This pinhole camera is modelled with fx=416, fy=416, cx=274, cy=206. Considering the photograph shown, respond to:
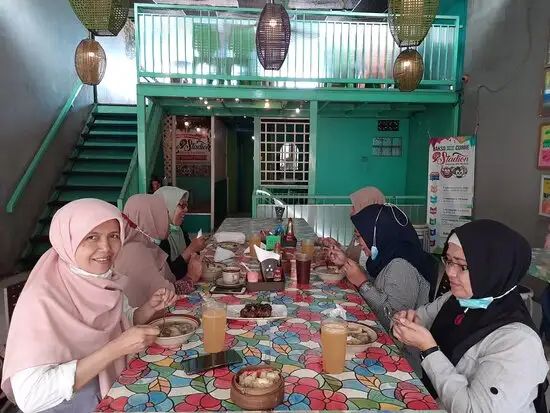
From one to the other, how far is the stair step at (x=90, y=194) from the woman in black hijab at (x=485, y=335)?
6.02m

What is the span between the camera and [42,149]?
6.13m

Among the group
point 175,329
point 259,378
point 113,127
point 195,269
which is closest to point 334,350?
point 259,378

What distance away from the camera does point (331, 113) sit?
8.14m

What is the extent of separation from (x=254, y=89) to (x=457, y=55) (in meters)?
3.01

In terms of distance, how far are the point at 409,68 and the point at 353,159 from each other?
4.38 meters

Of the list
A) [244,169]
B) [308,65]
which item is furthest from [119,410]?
[244,169]

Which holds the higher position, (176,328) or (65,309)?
(65,309)

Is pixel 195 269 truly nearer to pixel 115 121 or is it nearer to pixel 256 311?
pixel 256 311

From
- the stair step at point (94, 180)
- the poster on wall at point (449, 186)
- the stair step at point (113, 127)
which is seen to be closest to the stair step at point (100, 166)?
the stair step at point (94, 180)

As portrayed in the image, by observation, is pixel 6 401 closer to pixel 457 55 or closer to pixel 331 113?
pixel 457 55

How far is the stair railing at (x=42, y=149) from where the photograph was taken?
555cm

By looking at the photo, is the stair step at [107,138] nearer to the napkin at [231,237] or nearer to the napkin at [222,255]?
the napkin at [231,237]

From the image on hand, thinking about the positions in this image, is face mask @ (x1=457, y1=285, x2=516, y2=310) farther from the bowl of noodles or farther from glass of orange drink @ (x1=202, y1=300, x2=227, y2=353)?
the bowl of noodles

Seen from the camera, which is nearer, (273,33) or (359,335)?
(359,335)
